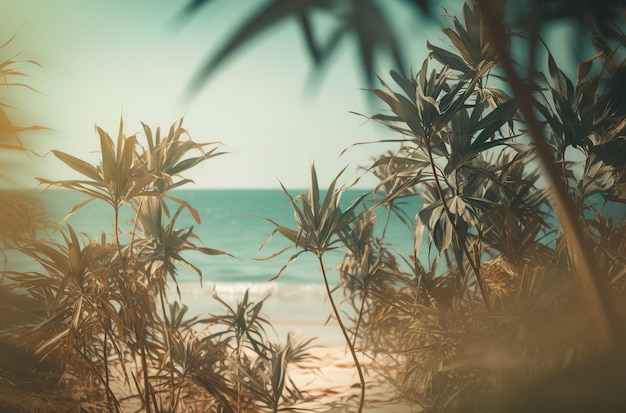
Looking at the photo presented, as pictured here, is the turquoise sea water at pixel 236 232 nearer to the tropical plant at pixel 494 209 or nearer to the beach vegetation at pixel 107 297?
the beach vegetation at pixel 107 297

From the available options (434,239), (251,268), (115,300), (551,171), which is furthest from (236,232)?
(551,171)

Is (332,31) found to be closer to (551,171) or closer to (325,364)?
(551,171)

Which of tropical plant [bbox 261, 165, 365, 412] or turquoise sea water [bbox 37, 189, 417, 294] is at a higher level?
turquoise sea water [bbox 37, 189, 417, 294]

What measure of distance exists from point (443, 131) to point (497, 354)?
1.98ft

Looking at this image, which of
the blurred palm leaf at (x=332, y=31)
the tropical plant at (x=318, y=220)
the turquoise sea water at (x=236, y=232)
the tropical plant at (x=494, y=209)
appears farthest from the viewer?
the turquoise sea water at (x=236, y=232)

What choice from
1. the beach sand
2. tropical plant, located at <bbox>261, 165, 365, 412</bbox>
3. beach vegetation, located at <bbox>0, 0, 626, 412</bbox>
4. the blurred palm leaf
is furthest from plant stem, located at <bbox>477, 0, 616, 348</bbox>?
the beach sand

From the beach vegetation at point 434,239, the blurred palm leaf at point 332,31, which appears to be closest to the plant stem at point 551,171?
the beach vegetation at point 434,239

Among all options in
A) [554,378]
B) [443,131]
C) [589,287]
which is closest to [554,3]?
[443,131]

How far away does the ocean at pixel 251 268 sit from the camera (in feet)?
15.6

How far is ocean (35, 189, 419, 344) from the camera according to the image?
15.6 feet

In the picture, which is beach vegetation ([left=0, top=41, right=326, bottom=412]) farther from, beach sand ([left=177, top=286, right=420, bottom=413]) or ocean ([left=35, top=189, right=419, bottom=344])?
beach sand ([left=177, top=286, right=420, bottom=413])

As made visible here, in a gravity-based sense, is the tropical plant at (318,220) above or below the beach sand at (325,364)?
A: above

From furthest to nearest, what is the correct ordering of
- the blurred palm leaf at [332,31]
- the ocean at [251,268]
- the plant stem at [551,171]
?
the ocean at [251,268], the plant stem at [551,171], the blurred palm leaf at [332,31]

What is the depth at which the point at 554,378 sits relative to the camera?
0.63 meters
